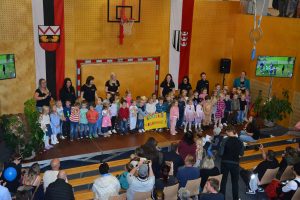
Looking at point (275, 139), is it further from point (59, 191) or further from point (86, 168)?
point (59, 191)

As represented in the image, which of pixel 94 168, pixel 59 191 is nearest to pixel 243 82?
pixel 94 168

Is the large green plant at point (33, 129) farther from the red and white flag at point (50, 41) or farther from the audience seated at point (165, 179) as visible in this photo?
the audience seated at point (165, 179)

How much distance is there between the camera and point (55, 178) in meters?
7.11

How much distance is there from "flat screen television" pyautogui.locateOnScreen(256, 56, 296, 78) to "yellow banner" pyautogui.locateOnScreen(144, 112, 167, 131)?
146 inches

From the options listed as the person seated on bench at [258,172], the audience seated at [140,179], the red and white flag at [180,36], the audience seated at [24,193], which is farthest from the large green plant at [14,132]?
the red and white flag at [180,36]

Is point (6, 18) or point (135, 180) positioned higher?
point (6, 18)

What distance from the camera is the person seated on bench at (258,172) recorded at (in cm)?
Result: 852

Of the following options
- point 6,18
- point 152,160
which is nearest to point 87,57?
point 6,18

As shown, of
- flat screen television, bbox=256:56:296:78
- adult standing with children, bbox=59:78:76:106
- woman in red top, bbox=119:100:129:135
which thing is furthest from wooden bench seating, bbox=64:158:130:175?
flat screen television, bbox=256:56:296:78

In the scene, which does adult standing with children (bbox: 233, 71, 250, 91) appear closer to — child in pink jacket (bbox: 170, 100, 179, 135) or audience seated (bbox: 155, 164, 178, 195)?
child in pink jacket (bbox: 170, 100, 179, 135)

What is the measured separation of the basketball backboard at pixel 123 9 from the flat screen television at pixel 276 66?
467cm

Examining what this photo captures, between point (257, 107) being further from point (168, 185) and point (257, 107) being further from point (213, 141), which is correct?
point (168, 185)

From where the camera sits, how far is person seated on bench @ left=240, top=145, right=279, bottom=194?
852 cm

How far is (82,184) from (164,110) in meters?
4.38
